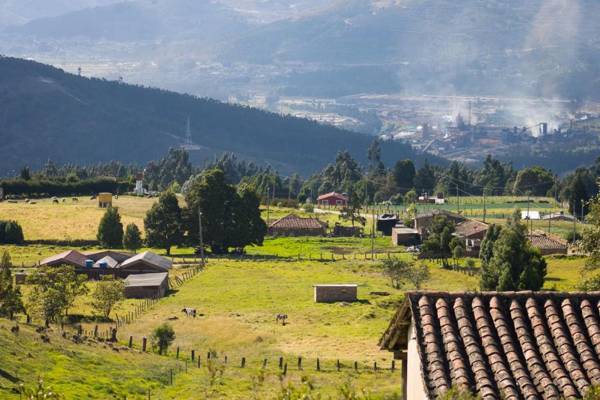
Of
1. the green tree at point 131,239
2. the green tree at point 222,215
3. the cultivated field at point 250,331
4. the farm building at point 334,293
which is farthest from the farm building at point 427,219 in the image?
the farm building at point 334,293

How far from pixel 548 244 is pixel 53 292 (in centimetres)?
4377

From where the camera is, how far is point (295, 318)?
5978 cm

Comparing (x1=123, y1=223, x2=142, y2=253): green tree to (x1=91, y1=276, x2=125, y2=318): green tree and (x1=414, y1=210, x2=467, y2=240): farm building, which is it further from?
(x1=91, y1=276, x2=125, y2=318): green tree

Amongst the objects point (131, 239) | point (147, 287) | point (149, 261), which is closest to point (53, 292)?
point (147, 287)

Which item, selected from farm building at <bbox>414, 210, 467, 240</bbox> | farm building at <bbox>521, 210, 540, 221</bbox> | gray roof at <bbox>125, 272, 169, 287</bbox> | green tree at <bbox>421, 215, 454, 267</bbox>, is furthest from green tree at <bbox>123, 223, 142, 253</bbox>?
farm building at <bbox>521, 210, 540, 221</bbox>

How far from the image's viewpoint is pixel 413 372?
15.5 metres

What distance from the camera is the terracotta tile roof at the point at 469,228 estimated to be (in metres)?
99.7

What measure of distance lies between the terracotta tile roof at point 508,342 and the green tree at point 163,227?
Result: 78078 millimetres

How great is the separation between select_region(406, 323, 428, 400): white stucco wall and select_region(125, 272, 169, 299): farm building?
2082 inches

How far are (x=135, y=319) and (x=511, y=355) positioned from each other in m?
45.8

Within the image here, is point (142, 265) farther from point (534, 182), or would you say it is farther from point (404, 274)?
point (534, 182)

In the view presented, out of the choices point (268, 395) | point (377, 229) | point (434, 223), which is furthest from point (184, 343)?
point (377, 229)

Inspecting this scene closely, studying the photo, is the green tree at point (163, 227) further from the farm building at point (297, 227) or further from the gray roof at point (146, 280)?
the gray roof at point (146, 280)

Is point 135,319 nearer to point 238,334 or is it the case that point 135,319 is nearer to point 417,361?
point 238,334
